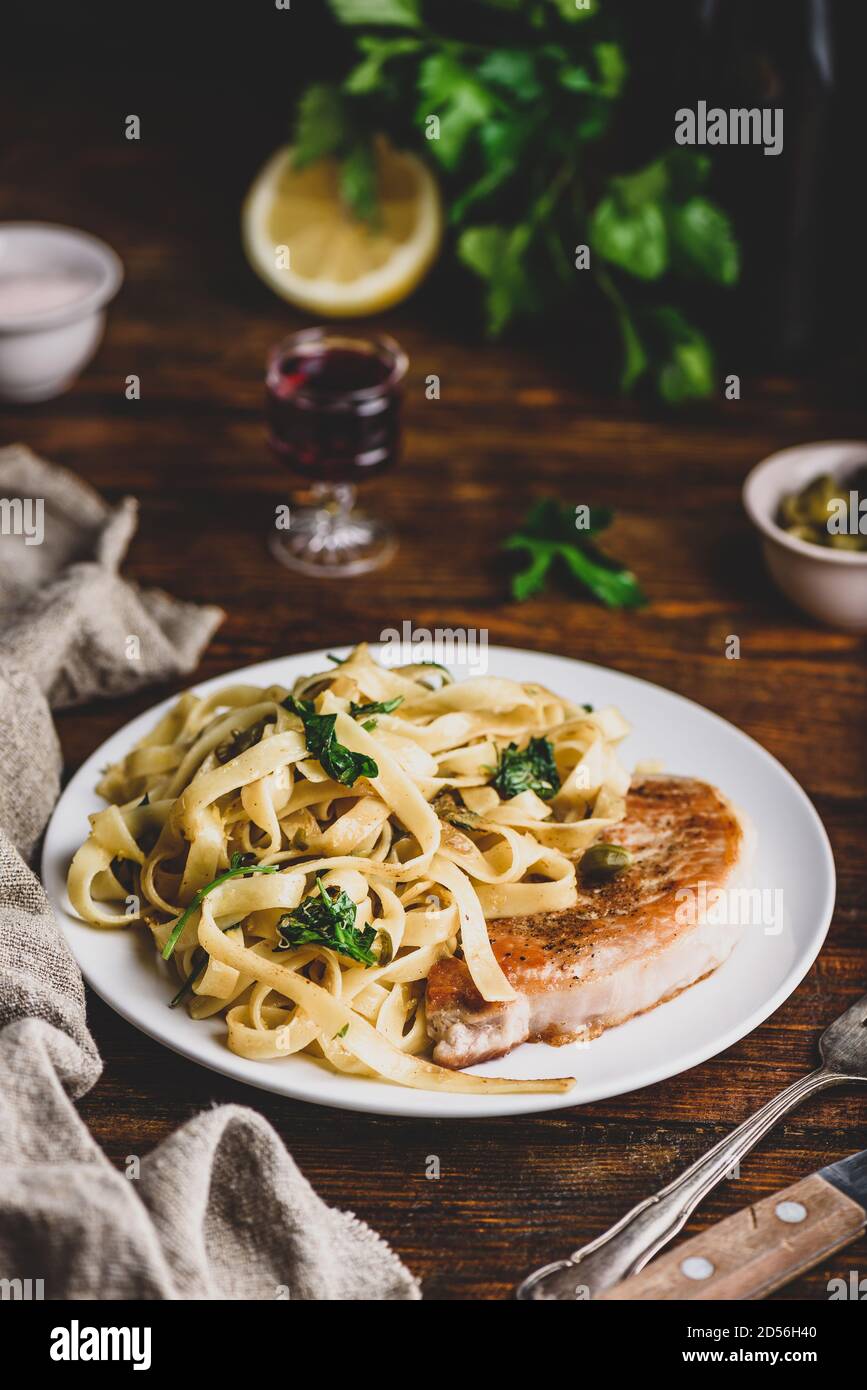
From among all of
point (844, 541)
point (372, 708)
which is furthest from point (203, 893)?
point (844, 541)

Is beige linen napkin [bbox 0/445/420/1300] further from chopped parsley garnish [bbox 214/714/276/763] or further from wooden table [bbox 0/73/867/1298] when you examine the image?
chopped parsley garnish [bbox 214/714/276/763]

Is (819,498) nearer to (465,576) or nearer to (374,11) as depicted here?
(465,576)

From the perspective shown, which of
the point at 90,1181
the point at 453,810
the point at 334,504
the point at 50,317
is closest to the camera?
the point at 90,1181

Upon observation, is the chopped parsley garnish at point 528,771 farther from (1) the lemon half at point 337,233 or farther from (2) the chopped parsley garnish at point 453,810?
(1) the lemon half at point 337,233

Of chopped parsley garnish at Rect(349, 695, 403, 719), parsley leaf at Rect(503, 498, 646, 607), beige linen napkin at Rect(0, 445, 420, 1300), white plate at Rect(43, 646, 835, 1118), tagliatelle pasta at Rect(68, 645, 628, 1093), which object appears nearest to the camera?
beige linen napkin at Rect(0, 445, 420, 1300)

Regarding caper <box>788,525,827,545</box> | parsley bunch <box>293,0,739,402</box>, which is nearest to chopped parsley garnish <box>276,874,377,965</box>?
caper <box>788,525,827,545</box>

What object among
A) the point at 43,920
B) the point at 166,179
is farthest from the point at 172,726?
the point at 166,179

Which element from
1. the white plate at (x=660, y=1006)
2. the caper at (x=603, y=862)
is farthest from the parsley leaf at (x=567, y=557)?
the caper at (x=603, y=862)
